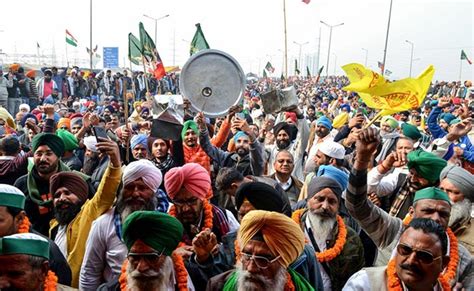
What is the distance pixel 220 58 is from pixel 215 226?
128 inches

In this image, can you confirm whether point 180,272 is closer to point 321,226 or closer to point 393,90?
point 321,226

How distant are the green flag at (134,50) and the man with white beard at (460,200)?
785 centimetres

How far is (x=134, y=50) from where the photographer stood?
10.6 metres

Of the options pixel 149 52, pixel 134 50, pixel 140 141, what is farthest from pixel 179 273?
pixel 134 50

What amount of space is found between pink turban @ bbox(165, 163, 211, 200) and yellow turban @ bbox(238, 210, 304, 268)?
891mm

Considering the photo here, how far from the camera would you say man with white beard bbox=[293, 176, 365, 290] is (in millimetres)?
3504

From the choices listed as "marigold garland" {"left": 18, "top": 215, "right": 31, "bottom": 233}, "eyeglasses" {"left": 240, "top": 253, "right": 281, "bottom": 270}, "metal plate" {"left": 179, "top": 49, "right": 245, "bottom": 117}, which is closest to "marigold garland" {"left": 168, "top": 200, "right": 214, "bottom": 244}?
"eyeglasses" {"left": 240, "top": 253, "right": 281, "bottom": 270}

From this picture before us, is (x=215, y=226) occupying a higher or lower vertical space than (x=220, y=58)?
lower

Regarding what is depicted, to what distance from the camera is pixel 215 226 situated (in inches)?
142

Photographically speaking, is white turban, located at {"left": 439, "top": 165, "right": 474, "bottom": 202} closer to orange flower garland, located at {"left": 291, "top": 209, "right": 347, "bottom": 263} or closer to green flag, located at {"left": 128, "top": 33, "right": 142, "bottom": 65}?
orange flower garland, located at {"left": 291, "top": 209, "right": 347, "bottom": 263}

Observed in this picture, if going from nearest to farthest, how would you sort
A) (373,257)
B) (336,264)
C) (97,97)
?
(336,264) → (373,257) → (97,97)

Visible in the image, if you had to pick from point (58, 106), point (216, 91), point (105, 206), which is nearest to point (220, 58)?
point (216, 91)

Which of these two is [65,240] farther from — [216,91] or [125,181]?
[216,91]

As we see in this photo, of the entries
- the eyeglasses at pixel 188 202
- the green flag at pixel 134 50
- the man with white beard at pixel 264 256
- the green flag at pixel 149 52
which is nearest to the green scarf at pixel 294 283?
the man with white beard at pixel 264 256
